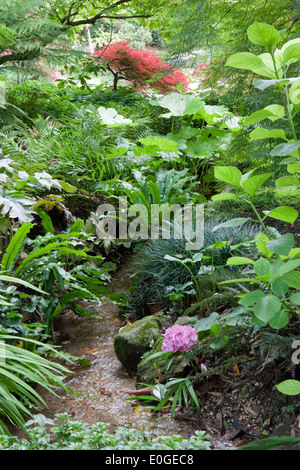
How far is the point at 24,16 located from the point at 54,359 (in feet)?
13.1

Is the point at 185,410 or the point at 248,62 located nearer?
the point at 248,62

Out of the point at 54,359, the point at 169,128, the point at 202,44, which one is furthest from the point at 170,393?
the point at 169,128

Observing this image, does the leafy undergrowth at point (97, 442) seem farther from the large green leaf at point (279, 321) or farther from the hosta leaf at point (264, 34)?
the hosta leaf at point (264, 34)

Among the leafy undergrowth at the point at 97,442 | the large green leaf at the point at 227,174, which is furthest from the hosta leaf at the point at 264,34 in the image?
the leafy undergrowth at the point at 97,442

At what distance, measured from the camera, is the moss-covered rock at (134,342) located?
2.38 metres

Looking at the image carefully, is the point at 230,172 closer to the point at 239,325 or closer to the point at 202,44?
the point at 239,325

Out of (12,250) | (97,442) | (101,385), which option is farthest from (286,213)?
(12,250)

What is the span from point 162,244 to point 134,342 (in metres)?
0.89

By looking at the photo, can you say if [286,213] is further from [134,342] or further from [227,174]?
[134,342]

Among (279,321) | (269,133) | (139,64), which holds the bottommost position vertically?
(279,321)

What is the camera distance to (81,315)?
114 inches

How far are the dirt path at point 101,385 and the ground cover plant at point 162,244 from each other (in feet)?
0.30

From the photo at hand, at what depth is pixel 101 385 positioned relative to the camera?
2291mm
